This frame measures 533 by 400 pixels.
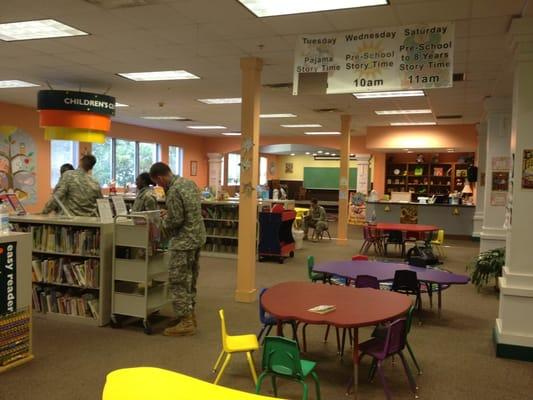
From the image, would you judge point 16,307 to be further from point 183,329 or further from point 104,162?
point 104,162

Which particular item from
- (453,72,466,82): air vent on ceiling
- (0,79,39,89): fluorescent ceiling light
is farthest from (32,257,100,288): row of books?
(453,72,466,82): air vent on ceiling

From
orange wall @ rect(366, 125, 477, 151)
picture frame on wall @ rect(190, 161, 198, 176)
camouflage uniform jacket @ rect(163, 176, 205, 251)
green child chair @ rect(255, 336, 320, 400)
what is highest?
orange wall @ rect(366, 125, 477, 151)

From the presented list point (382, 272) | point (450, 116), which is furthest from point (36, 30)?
point (450, 116)

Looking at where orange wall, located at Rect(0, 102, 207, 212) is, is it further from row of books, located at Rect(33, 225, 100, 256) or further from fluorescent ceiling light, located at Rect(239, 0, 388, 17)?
fluorescent ceiling light, located at Rect(239, 0, 388, 17)

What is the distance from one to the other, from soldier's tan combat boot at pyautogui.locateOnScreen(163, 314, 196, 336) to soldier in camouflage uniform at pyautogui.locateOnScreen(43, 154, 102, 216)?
207 cm

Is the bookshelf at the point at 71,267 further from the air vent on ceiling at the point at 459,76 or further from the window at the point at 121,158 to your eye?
the window at the point at 121,158

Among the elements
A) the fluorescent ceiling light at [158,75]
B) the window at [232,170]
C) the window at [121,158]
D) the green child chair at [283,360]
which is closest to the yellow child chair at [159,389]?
the green child chair at [283,360]

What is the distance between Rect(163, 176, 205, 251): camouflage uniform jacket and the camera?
504 cm

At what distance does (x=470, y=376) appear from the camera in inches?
170

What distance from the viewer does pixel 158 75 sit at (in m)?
8.07

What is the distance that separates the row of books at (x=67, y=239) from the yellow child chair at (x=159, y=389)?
11.1 feet

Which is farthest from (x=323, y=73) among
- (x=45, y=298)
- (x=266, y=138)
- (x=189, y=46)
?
(x=266, y=138)

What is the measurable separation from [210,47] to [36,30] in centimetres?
209

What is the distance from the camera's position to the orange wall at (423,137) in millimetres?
13820
